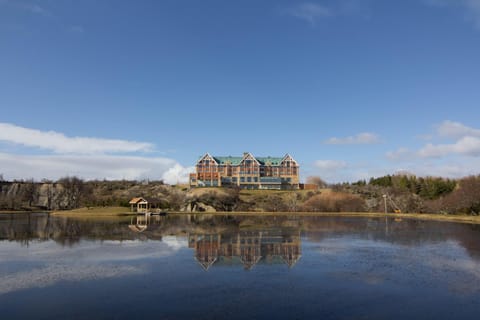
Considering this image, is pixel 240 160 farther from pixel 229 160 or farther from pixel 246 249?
pixel 246 249

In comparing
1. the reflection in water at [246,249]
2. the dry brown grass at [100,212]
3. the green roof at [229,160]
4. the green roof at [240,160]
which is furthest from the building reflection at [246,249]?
the green roof at [240,160]

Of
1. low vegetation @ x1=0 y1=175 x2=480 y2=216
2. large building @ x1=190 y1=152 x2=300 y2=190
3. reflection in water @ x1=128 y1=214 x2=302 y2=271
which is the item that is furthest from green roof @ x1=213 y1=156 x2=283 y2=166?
reflection in water @ x1=128 y1=214 x2=302 y2=271

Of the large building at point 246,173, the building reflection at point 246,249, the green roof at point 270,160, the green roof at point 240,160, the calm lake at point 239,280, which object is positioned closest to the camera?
the calm lake at point 239,280

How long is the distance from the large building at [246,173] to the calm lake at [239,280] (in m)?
84.9

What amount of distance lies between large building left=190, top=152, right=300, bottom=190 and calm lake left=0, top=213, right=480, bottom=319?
84.9 metres

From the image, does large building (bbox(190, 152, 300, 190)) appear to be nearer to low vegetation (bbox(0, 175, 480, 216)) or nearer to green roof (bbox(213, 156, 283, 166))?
green roof (bbox(213, 156, 283, 166))

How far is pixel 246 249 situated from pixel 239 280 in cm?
1110

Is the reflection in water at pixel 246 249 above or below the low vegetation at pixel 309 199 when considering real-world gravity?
below

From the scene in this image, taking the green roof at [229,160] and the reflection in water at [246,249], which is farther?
the green roof at [229,160]

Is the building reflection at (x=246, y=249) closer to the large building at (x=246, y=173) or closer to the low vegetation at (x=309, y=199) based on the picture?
the low vegetation at (x=309, y=199)

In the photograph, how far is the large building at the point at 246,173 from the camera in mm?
120250

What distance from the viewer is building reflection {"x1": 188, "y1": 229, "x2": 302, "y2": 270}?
25723 millimetres

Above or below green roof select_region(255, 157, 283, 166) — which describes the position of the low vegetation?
below

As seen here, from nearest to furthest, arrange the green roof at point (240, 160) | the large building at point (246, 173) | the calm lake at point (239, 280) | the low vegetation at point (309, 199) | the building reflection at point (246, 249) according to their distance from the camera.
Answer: the calm lake at point (239, 280), the building reflection at point (246, 249), the low vegetation at point (309, 199), the large building at point (246, 173), the green roof at point (240, 160)
